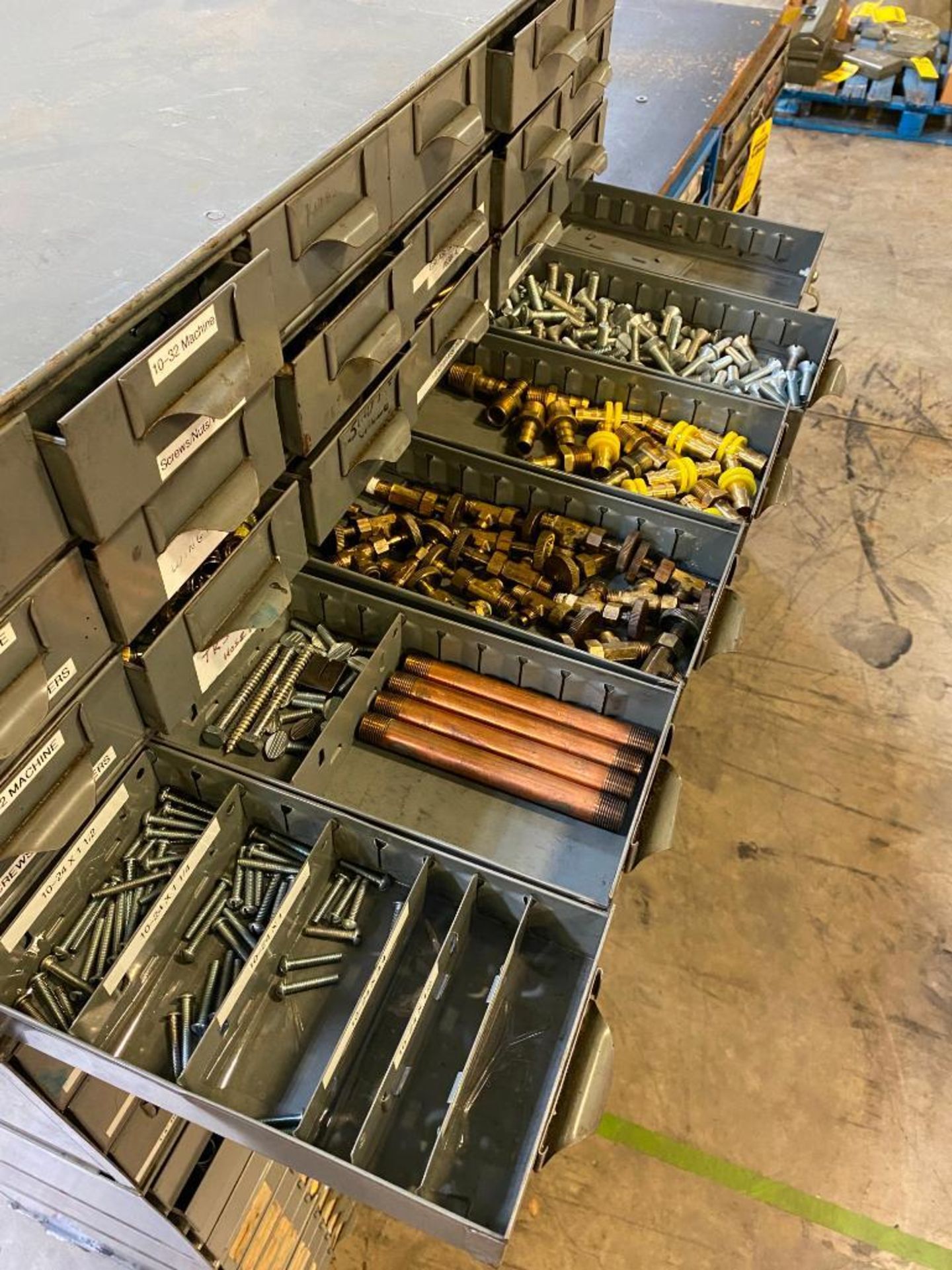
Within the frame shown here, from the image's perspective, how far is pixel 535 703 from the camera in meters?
1.62

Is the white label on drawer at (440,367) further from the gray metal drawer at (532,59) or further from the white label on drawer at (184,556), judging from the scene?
the white label on drawer at (184,556)

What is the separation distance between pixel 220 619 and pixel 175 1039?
21.2 inches

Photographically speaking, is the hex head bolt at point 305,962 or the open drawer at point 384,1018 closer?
the open drawer at point 384,1018

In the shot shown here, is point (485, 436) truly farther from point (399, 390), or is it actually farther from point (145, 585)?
point (145, 585)

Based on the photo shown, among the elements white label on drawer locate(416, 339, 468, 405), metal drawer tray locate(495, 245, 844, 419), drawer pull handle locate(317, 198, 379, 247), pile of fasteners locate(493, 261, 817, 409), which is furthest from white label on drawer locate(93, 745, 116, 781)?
metal drawer tray locate(495, 245, 844, 419)

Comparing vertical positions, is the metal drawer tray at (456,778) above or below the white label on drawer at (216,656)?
below

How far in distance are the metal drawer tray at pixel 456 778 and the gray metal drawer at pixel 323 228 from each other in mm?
577

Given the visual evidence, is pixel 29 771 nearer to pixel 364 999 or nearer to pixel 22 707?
pixel 22 707

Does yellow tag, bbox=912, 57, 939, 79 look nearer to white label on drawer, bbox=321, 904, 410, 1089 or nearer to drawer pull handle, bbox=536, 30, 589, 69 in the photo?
drawer pull handle, bbox=536, 30, 589, 69

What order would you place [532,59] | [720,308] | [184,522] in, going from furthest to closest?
[720,308] → [532,59] → [184,522]

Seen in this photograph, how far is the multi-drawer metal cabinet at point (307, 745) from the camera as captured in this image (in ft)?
2.97

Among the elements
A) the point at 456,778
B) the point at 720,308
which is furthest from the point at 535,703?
the point at 720,308

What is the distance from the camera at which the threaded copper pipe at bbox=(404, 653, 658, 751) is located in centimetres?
158

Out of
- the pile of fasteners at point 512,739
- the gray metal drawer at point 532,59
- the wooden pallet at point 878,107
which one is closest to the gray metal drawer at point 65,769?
the pile of fasteners at point 512,739
